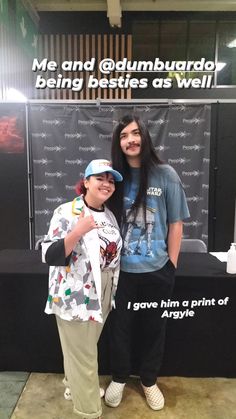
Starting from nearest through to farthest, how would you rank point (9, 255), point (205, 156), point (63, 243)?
point (63, 243)
point (9, 255)
point (205, 156)

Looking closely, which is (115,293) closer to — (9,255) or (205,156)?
(9,255)

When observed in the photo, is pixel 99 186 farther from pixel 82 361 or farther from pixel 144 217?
pixel 82 361

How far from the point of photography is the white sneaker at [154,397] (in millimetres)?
1792

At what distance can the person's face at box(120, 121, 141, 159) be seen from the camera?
1581mm

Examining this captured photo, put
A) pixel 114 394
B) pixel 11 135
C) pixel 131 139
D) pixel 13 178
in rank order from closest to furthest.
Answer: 1. pixel 131 139
2. pixel 114 394
3. pixel 11 135
4. pixel 13 178

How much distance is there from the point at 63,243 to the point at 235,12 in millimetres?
7063

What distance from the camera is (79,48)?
6.80m

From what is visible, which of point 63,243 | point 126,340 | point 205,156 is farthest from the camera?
point 205,156

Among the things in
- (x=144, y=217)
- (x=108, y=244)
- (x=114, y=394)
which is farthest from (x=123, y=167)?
→ (x=114, y=394)

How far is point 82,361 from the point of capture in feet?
4.87

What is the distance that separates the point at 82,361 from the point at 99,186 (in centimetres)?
74

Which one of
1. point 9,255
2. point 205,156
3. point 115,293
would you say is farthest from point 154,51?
point 115,293

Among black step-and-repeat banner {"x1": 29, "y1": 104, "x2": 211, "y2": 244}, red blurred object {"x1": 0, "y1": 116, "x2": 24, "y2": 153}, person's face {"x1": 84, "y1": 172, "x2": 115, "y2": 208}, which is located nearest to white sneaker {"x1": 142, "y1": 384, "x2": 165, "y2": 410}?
person's face {"x1": 84, "y1": 172, "x2": 115, "y2": 208}

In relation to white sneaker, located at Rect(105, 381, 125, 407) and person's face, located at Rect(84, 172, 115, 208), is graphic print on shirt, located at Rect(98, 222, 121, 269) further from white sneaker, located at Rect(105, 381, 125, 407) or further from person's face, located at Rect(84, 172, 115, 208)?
white sneaker, located at Rect(105, 381, 125, 407)
